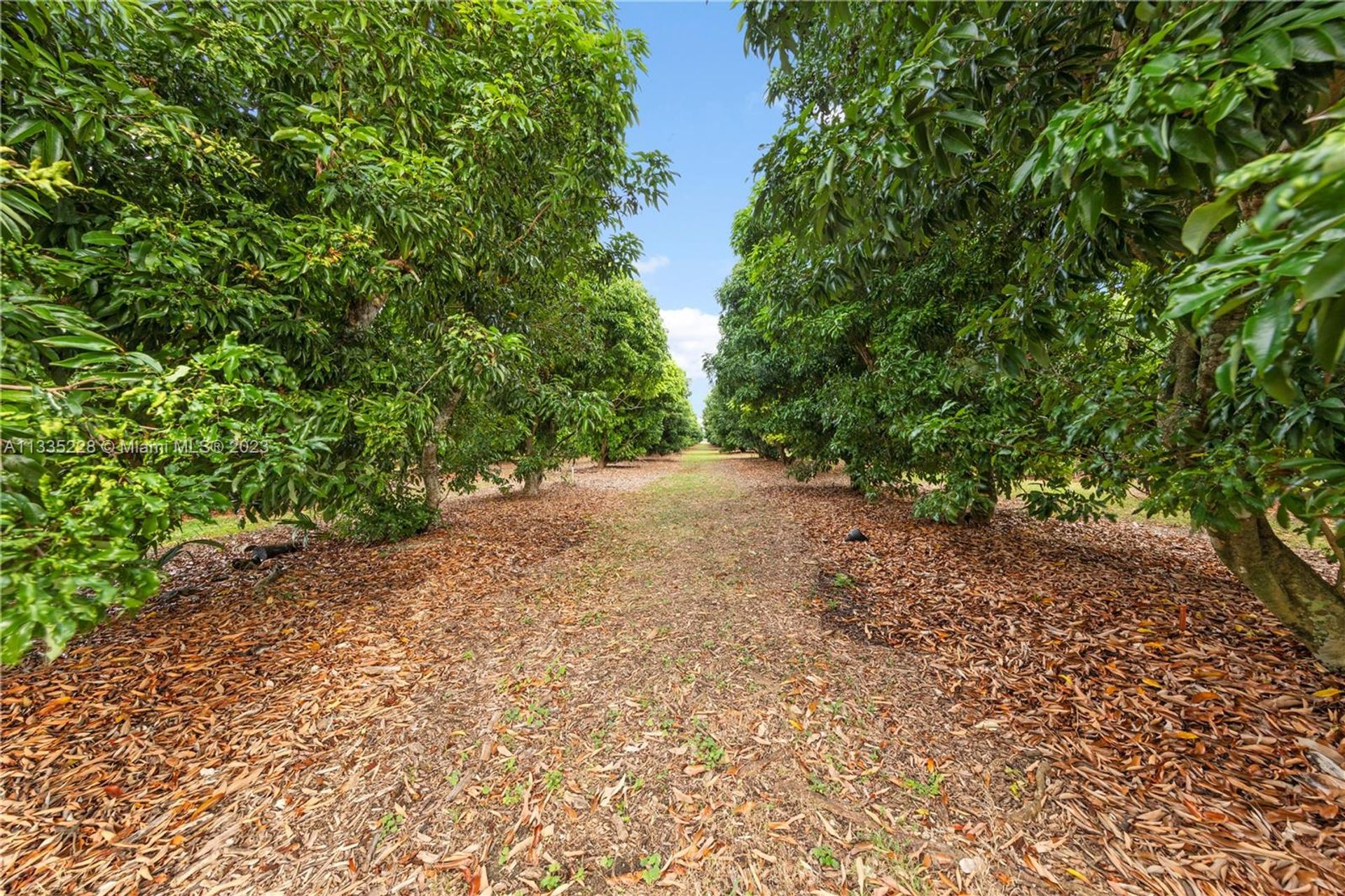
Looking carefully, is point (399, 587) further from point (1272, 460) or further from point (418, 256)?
point (1272, 460)

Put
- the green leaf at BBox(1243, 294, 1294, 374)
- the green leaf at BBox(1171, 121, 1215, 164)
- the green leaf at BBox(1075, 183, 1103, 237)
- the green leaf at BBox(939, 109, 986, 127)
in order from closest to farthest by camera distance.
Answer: the green leaf at BBox(1243, 294, 1294, 374)
the green leaf at BBox(1171, 121, 1215, 164)
the green leaf at BBox(1075, 183, 1103, 237)
the green leaf at BBox(939, 109, 986, 127)

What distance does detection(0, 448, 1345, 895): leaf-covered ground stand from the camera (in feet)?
5.40

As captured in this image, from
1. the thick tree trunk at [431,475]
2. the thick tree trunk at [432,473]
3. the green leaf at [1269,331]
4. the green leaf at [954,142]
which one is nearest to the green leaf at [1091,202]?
the green leaf at [954,142]

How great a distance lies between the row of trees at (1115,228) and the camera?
2.92 feet

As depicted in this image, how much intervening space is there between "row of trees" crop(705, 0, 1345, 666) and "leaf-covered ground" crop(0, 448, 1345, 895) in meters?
0.97

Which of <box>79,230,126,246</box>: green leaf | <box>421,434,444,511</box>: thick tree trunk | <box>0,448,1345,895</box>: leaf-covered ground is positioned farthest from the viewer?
<box>421,434,444,511</box>: thick tree trunk

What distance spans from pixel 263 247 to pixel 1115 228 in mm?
4751

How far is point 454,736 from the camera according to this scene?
2.29 m

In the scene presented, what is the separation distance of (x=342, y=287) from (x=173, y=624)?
9.71 ft

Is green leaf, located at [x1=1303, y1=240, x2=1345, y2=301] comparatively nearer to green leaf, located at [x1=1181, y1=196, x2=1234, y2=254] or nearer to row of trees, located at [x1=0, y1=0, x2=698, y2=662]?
green leaf, located at [x1=1181, y1=196, x2=1234, y2=254]

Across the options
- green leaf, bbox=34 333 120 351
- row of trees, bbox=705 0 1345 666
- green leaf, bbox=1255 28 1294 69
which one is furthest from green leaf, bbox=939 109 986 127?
green leaf, bbox=34 333 120 351

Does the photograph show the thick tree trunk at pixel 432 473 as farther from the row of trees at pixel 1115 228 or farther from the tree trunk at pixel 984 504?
the tree trunk at pixel 984 504

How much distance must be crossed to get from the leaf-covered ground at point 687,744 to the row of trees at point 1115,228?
0.97 meters

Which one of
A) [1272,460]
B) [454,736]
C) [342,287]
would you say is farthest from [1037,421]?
[342,287]
